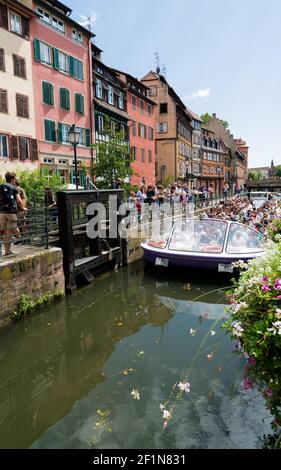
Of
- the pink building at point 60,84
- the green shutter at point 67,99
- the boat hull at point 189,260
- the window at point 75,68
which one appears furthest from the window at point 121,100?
the boat hull at point 189,260

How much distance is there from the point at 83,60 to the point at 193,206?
41.1ft

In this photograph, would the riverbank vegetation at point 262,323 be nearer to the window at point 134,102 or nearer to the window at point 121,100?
the window at point 121,100

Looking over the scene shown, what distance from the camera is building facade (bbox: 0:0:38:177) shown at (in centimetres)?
1922

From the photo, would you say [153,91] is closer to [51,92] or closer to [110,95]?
[110,95]

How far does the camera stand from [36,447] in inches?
175

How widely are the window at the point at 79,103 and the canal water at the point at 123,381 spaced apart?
18.7m

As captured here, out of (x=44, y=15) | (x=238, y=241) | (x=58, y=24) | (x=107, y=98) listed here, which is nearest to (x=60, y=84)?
(x=58, y=24)

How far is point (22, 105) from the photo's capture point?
2058 cm

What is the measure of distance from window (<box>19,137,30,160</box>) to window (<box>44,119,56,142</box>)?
189cm

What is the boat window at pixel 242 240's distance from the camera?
11711 mm

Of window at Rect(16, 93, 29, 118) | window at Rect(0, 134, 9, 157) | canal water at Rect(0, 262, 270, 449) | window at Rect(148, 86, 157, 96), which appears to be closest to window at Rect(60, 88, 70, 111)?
window at Rect(16, 93, 29, 118)

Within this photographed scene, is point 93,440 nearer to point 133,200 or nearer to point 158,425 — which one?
point 158,425

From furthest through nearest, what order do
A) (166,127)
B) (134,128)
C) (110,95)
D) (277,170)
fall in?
(277,170), (166,127), (134,128), (110,95)

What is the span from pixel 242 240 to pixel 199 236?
1.36 meters
